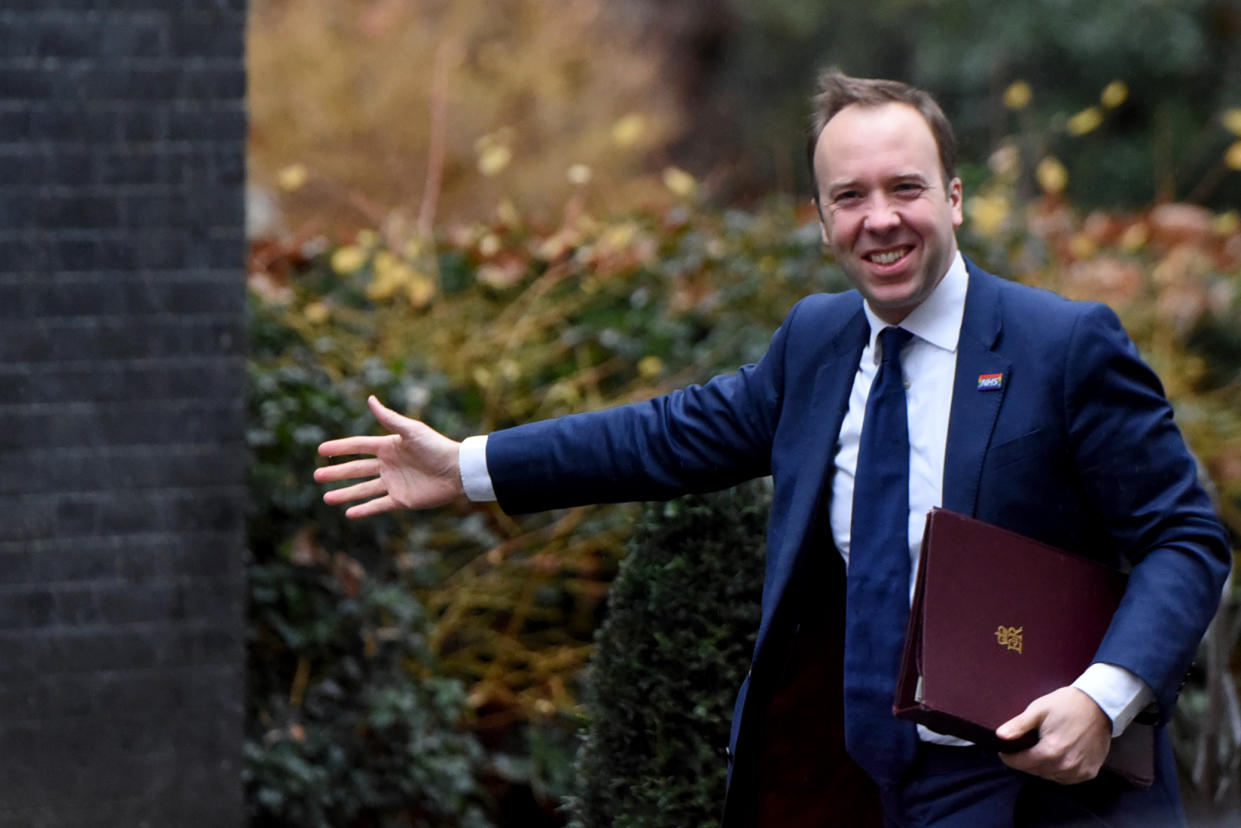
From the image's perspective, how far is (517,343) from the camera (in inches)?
223

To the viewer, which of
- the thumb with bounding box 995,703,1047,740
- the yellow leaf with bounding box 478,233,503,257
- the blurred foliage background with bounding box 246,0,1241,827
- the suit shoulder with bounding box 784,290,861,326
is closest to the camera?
the thumb with bounding box 995,703,1047,740

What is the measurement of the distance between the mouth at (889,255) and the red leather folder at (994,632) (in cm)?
43

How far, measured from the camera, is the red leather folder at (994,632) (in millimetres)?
2057

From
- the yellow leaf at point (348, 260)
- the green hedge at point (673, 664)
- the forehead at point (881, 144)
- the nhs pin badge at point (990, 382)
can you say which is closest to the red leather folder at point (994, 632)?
the nhs pin badge at point (990, 382)

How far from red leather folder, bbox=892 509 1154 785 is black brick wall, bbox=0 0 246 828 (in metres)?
2.42

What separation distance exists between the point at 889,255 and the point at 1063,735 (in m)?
0.73

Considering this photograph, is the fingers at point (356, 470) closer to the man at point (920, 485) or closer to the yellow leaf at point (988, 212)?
the man at point (920, 485)

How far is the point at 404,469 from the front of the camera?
2.75 m

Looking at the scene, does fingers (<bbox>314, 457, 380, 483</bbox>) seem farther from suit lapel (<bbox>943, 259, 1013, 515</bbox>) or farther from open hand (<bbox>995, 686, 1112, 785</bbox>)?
open hand (<bbox>995, 686, 1112, 785</bbox>)

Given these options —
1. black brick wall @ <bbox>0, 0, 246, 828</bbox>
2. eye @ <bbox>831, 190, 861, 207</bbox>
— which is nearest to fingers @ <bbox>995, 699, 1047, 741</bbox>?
eye @ <bbox>831, 190, 861, 207</bbox>

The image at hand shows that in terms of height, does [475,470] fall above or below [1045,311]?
below

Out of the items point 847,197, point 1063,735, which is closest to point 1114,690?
point 1063,735

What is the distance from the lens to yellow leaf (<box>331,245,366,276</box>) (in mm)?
5559

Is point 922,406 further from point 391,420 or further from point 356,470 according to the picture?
point 356,470
